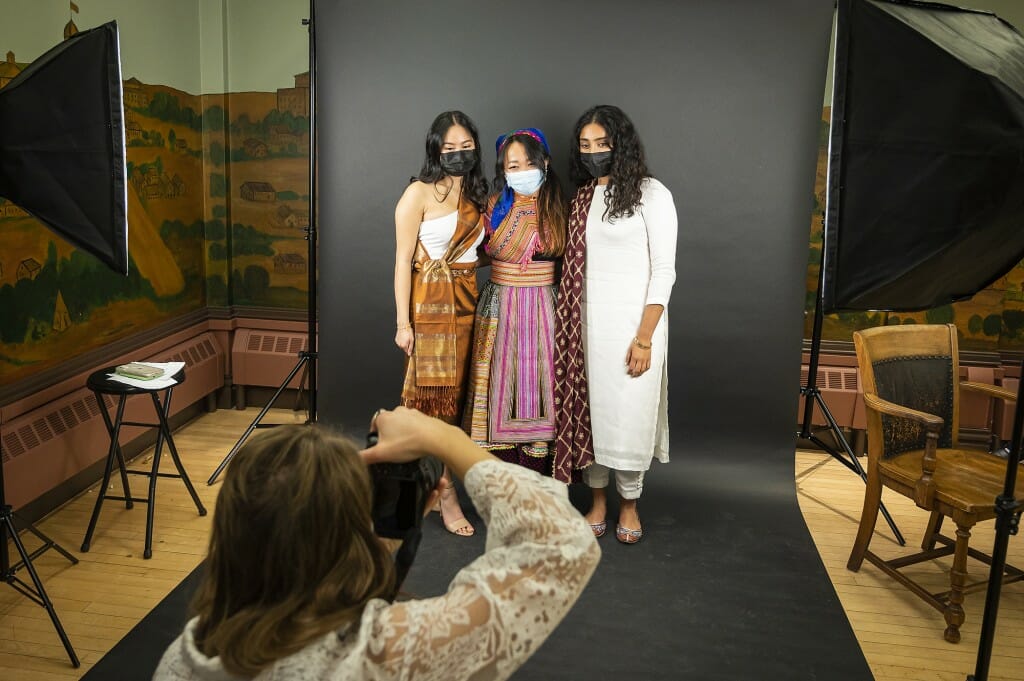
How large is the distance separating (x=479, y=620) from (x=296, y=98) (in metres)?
4.35

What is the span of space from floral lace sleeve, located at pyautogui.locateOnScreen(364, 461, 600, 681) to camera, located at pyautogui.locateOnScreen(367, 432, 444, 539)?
155 mm

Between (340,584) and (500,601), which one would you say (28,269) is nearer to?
(340,584)

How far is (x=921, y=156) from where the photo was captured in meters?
1.97

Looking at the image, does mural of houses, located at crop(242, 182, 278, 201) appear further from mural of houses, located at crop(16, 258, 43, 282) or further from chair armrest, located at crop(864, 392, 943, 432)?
chair armrest, located at crop(864, 392, 943, 432)

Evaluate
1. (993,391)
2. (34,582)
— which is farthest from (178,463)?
(993,391)

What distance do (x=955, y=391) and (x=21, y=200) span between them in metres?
3.22

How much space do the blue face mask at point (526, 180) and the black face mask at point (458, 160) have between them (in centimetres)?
15

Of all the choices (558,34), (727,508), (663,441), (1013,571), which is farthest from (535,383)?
(1013,571)

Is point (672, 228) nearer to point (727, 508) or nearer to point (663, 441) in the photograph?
point (663, 441)

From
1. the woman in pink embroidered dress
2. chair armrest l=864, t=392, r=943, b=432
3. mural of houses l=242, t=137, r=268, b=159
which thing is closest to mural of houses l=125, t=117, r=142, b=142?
mural of houses l=242, t=137, r=268, b=159

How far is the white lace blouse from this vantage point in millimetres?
1242

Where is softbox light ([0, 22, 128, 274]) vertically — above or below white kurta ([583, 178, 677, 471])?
above

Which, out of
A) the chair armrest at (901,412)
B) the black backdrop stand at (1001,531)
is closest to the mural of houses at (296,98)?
the chair armrest at (901,412)

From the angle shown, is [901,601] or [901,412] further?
[901,601]
